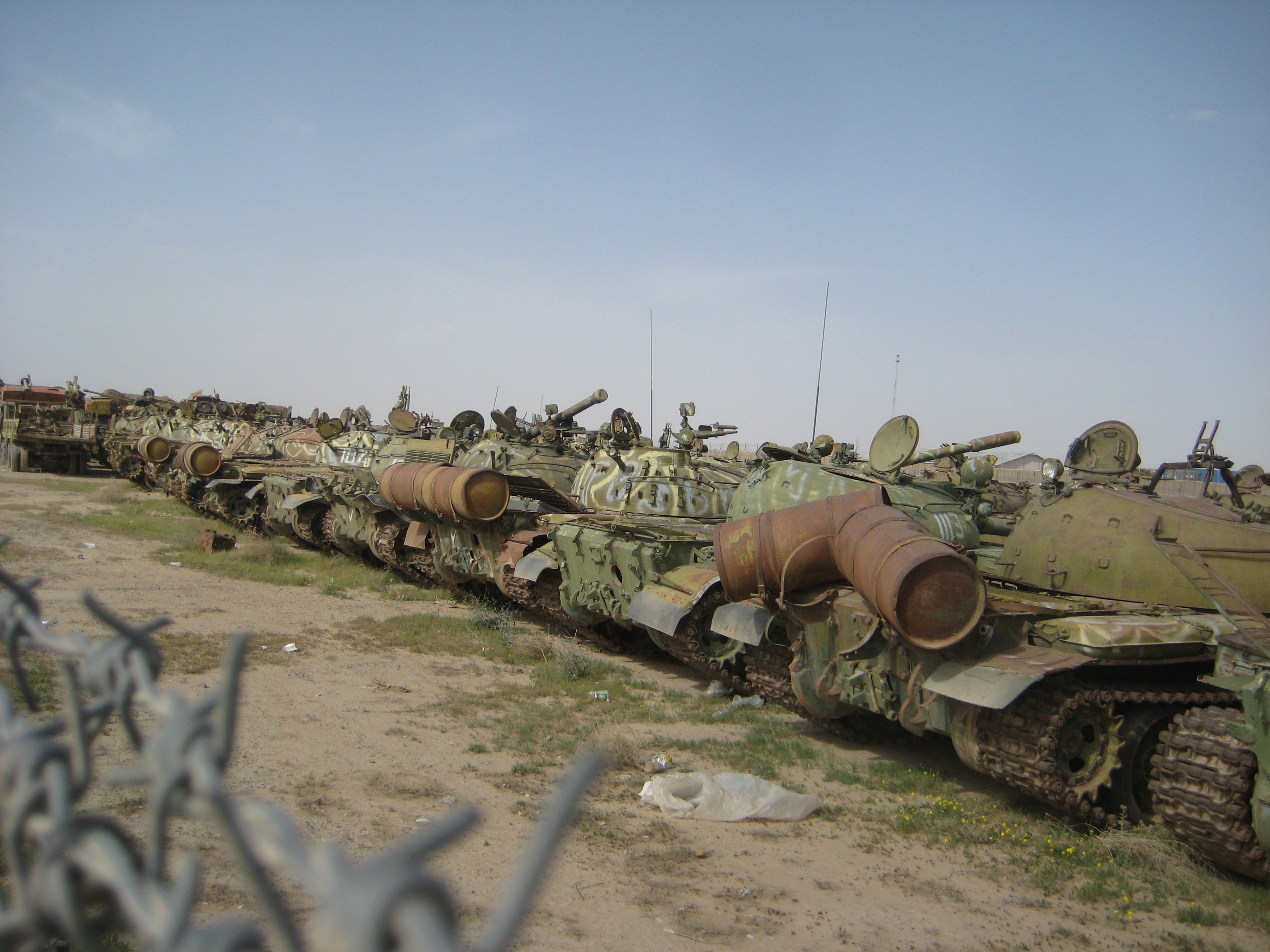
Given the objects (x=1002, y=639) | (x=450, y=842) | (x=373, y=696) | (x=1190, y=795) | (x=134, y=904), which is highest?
(x=450, y=842)

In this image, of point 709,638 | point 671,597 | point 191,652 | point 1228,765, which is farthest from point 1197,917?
point 191,652

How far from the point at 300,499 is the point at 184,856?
1707 centimetres

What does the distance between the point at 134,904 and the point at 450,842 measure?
0.34m

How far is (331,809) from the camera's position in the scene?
5.64m

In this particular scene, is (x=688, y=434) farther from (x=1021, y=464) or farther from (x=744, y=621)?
(x=1021, y=464)

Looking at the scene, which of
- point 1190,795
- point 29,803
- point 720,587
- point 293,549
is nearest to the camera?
point 29,803

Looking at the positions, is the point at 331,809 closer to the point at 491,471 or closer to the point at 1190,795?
the point at 1190,795

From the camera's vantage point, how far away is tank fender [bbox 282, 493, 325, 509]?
17156mm

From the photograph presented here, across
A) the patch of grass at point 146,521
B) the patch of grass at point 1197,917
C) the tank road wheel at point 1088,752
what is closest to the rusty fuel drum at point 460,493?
the patch of grass at point 146,521

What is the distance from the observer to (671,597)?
29.5 ft

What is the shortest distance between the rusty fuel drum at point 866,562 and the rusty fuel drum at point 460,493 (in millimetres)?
4929

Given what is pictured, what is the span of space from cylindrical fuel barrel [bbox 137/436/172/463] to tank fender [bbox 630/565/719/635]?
17991mm

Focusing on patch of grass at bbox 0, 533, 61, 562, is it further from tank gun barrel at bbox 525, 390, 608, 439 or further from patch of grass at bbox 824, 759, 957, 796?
patch of grass at bbox 824, 759, 957, 796

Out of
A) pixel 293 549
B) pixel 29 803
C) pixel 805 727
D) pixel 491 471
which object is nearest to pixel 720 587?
pixel 805 727
